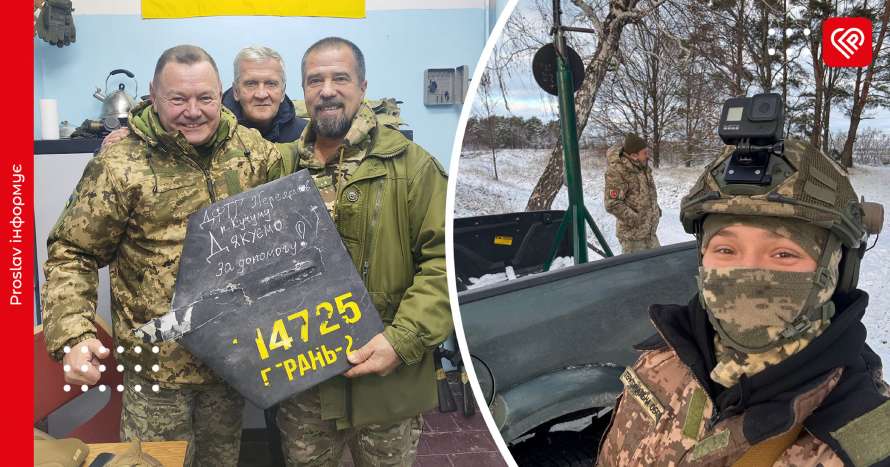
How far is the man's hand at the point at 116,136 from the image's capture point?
5.34 ft

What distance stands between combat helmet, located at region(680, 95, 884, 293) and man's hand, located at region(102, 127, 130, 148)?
1.28 metres

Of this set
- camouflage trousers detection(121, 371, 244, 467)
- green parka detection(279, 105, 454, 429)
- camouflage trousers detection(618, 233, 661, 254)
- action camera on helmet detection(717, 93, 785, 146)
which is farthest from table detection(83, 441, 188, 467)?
action camera on helmet detection(717, 93, 785, 146)

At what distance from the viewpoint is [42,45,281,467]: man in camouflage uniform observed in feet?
5.25

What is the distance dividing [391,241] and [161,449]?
2.41 feet

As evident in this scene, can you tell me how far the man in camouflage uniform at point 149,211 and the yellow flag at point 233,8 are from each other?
0.10 meters

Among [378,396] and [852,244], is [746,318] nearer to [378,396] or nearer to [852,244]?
[852,244]

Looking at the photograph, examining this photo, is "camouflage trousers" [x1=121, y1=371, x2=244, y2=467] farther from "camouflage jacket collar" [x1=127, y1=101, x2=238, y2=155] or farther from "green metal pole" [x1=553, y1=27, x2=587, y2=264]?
"green metal pole" [x1=553, y1=27, x2=587, y2=264]

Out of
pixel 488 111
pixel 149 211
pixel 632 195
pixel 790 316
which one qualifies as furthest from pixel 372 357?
pixel 790 316

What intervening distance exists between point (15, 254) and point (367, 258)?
2.67 ft

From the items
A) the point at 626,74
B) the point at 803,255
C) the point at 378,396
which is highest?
the point at 626,74

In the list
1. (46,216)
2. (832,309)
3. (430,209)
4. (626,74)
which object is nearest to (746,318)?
(832,309)

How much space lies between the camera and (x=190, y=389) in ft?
5.62

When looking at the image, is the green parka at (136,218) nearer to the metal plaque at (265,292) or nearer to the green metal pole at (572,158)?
the metal plaque at (265,292)

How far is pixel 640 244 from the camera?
1.06 meters
